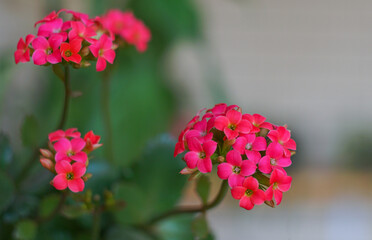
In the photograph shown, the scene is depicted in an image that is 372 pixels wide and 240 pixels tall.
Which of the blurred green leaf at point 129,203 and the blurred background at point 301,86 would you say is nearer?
the blurred green leaf at point 129,203

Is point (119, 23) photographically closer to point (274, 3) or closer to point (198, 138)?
point (198, 138)

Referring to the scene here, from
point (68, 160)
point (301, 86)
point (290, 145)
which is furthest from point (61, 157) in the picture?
point (301, 86)

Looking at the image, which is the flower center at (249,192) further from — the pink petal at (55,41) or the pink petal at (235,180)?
the pink petal at (55,41)

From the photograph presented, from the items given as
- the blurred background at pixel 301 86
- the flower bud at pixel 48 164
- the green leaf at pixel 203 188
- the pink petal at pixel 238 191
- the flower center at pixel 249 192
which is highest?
the pink petal at pixel 238 191

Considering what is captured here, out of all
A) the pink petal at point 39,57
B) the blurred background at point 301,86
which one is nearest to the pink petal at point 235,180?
the pink petal at point 39,57

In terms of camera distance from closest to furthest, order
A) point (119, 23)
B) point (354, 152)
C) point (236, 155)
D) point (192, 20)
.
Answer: point (236, 155)
point (119, 23)
point (192, 20)
point (354, 152)

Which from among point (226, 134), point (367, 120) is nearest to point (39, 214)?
point (226, 134)
